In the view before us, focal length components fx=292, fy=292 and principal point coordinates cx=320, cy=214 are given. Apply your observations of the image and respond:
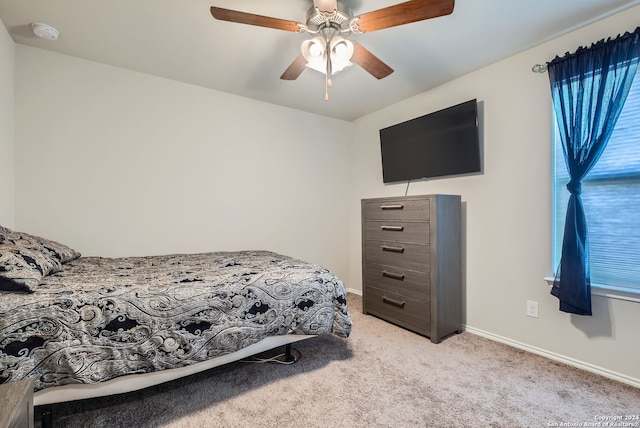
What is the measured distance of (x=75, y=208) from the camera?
95.2 inches

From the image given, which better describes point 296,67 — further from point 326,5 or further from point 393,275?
point 393,275

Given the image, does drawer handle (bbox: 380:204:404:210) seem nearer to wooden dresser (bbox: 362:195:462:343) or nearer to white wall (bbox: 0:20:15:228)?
wooden dresser (bbox: 362:195:462:343)

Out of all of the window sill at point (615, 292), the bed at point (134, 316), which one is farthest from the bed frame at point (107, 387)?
the window sill at point (615, 292)

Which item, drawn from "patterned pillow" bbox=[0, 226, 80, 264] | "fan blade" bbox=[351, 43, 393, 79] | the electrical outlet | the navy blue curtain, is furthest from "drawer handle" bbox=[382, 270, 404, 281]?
"patterned pillow" bbox=[0, 226, 80, 264]

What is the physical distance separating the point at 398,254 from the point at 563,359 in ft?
4.45

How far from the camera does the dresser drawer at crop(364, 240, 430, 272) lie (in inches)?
98.3

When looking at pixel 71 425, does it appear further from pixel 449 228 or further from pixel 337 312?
pixel 449 228

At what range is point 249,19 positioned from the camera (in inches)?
63.1

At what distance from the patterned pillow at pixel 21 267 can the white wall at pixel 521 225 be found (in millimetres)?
3009

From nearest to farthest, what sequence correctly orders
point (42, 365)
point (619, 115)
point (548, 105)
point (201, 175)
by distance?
point (42, 365) < point (619, 115) < point (548, 105) < point (201, 175)

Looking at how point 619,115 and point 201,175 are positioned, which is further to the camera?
point 201,175

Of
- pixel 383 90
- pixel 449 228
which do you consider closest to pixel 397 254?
pixel 449 228

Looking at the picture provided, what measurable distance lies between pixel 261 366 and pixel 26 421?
127 cm

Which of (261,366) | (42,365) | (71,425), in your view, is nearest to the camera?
(42,365)
